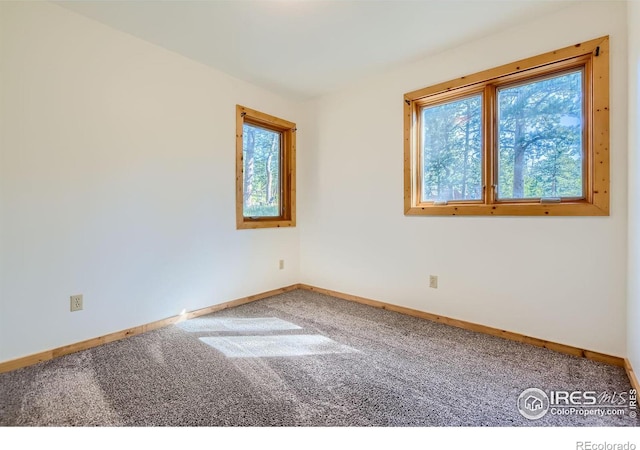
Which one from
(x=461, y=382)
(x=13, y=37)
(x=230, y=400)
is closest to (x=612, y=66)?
(x=461, y=382)

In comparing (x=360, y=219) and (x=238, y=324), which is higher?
(x=360, y=219)

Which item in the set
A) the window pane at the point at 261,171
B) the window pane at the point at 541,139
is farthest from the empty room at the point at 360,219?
the window pane at the point at 261,171

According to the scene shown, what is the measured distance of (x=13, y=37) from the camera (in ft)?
6.16

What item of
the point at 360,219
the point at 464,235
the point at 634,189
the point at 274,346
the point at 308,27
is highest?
the point at 308,27

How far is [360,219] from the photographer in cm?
333

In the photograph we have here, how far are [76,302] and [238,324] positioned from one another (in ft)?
3.94

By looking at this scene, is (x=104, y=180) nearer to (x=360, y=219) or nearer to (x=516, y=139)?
(x=360, y=219)

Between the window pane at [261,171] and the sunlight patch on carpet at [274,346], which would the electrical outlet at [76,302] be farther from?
the window pane at [261,171]

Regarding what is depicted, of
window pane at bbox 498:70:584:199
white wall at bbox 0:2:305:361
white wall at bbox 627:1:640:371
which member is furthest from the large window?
white wall at bbox 0:2:305:361

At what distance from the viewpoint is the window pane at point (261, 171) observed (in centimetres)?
339

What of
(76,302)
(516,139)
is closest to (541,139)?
(516,139)

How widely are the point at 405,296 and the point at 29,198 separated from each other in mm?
3082

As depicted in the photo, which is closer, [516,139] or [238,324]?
[516,139]
